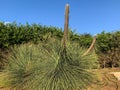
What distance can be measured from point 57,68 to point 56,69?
0.09 feet

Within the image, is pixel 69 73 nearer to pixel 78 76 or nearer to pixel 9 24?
pixel 78 76

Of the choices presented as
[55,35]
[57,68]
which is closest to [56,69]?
[57,68]

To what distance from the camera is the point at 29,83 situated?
16.9 feet

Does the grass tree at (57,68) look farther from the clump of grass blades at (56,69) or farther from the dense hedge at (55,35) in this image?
the dense hedge at (55,35)

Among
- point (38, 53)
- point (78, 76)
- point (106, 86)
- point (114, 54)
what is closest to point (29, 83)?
point (38, 53)

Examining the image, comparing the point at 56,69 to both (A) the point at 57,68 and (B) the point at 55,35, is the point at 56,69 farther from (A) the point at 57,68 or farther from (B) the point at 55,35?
(B) the point at 55,35

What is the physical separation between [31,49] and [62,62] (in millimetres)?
1202

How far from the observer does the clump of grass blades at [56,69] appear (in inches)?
196

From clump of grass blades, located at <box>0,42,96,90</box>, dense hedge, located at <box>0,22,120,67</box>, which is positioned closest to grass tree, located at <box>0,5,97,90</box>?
clump of grass blades, located at <box>0,42,96,90</box>

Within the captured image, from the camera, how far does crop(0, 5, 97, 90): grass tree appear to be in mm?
4969

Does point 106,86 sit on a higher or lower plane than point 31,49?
lower

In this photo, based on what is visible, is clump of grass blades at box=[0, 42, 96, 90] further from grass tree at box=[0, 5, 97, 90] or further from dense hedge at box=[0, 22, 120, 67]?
dense hedge at box=[0, 22, 120, 67]

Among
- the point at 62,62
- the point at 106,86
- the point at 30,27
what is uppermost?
the point at 30,27

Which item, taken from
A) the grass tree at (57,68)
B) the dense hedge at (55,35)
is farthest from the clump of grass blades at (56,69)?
the dense hedge at (55,35)
